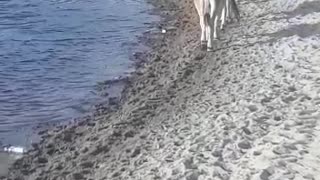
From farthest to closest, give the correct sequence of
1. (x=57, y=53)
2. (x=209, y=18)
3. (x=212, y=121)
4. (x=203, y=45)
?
(x=57, y=53), (x=203, y=45), (x=209, y=18), (x=212, y=121)

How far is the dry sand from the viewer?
6.77 meters

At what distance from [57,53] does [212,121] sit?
575 cm

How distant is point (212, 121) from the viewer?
8062mm

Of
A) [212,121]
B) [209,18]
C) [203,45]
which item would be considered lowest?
[212,121]

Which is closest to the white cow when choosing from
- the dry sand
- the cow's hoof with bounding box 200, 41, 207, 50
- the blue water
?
the cow's hoof with bounding box 200, 41, 207, 50

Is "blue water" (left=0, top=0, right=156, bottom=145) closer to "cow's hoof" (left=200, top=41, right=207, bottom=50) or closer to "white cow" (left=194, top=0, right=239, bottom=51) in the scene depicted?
"cow's hoof" (left=200, top=41, right=207, bottom=50)

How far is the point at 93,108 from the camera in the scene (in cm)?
1009

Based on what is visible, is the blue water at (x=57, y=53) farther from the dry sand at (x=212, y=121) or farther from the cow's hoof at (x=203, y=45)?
the cow's hoof at (x=203, y=45)

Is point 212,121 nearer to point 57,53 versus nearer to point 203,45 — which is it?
point 203,45

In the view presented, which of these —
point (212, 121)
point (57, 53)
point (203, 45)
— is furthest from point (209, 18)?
point (212, 121)

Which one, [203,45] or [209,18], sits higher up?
[209,18]

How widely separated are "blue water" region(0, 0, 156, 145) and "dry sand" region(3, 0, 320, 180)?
2.11 feet

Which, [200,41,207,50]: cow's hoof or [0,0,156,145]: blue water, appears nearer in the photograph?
[0,0,156,145]: blue water

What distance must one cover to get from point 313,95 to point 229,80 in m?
1.67
